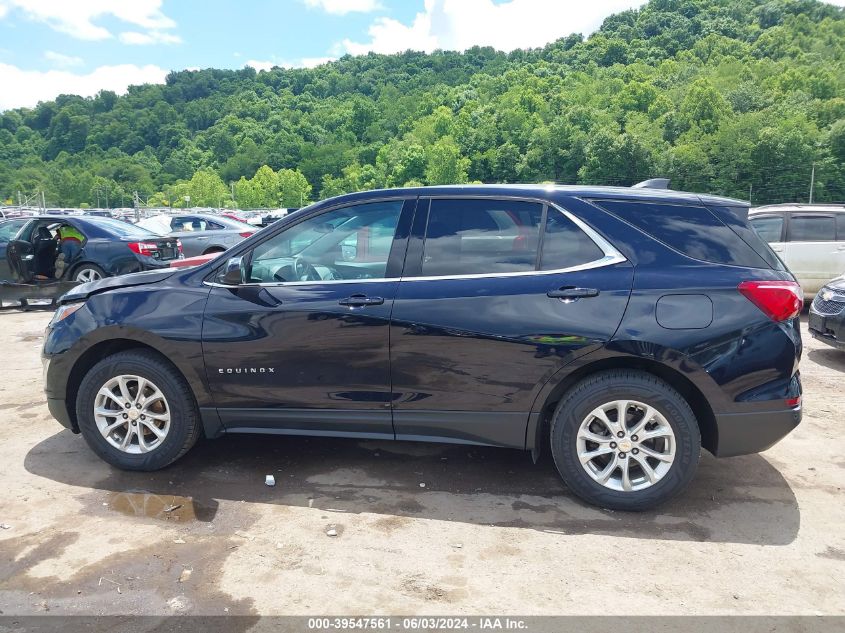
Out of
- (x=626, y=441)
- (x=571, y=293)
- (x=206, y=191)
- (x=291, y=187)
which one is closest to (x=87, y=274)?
(x=571, y=293)

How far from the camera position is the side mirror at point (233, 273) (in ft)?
13.1

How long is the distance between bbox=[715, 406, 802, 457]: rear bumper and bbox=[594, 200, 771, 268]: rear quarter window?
81 centimetres

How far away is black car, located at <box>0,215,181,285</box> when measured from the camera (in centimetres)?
989

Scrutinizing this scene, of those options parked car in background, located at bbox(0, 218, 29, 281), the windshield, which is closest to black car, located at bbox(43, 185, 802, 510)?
the windshield

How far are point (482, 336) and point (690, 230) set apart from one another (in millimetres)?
1317

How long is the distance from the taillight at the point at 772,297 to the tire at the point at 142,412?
10.9ft

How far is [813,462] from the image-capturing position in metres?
4.40

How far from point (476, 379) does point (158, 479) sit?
84.0 inches

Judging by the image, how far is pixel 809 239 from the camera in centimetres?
986

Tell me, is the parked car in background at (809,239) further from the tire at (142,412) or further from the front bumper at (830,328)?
the tire at (142,412)

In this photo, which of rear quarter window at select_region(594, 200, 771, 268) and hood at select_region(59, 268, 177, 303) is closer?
rear quarter window at select_region(594, 200, 771, 268)

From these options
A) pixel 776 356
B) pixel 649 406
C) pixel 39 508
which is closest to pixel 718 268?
pixel 776 356

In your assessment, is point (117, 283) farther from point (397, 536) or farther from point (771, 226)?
point (771, 226)

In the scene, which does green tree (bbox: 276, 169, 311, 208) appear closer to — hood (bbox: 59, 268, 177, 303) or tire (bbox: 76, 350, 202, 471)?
hood (bbox: 59, 268, 177, 303)
